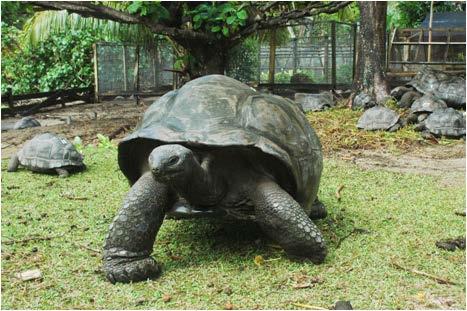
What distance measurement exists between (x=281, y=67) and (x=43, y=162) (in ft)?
25.5

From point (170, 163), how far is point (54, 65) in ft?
40.1

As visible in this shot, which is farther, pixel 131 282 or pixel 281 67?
pixel 281 67

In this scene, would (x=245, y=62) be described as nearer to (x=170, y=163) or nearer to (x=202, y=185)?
(x=202, y=185)

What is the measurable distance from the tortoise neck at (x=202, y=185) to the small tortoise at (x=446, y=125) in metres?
4.70

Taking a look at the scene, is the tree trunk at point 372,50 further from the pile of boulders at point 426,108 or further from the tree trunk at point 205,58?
the tree trunk at point 205,58

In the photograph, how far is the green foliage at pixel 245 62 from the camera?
1168 centimetres

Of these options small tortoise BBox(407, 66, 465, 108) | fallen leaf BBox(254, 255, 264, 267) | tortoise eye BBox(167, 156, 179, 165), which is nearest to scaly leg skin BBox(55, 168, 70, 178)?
fallen leaf BBox(254, 255, 264, 267)

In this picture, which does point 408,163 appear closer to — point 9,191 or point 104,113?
point 9,191

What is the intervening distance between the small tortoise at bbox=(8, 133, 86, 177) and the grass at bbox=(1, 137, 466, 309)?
0.66 meters

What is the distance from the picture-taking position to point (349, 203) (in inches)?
145

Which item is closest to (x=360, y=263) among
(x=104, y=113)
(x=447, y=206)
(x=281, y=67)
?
(x=447, y=206)

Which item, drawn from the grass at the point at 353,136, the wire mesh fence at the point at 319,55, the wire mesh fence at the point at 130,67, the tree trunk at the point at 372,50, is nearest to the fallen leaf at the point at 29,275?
the grass at the point at 353,136

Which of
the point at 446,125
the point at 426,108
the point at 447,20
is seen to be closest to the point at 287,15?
the point at 426,108

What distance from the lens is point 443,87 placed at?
351 inches
